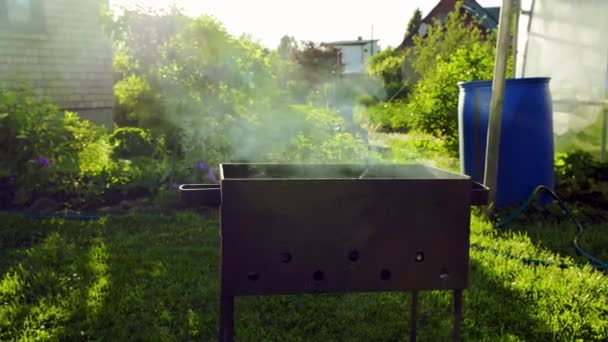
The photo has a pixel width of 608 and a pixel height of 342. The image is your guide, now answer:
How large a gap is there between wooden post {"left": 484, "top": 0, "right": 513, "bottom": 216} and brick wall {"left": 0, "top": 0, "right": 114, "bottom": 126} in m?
5.03

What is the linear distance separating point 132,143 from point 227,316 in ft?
15.7

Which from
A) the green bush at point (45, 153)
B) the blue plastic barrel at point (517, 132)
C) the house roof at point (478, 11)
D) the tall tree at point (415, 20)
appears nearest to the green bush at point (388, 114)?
the blue plastic barrel at point (517, 132)

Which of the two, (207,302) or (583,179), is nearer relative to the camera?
(207,302)

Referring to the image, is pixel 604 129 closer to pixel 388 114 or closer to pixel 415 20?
pixel 388 114

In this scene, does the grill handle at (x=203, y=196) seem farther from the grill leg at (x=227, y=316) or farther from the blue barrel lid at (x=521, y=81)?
the blue barrel lid at (x=521, y=81)

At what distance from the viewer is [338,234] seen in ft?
5.37

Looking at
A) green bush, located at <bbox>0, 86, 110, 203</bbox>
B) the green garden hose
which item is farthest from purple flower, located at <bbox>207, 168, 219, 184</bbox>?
the green garden hose

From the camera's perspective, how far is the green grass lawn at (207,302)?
7.55 ft

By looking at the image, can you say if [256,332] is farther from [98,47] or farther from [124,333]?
[98,47]

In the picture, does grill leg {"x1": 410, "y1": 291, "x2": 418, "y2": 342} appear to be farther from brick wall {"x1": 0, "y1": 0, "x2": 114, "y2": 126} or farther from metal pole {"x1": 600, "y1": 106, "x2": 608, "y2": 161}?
brick wall {"x1": 0, "y1": 0, "x2": 114, "y2": 126}

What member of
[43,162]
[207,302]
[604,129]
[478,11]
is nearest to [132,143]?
[43,162]

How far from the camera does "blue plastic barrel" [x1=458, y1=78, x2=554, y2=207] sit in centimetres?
409

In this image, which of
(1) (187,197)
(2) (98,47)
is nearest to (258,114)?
(2) (98,47)

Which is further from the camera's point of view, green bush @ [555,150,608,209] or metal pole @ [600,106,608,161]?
metal pole @ [600,106,608,161]
